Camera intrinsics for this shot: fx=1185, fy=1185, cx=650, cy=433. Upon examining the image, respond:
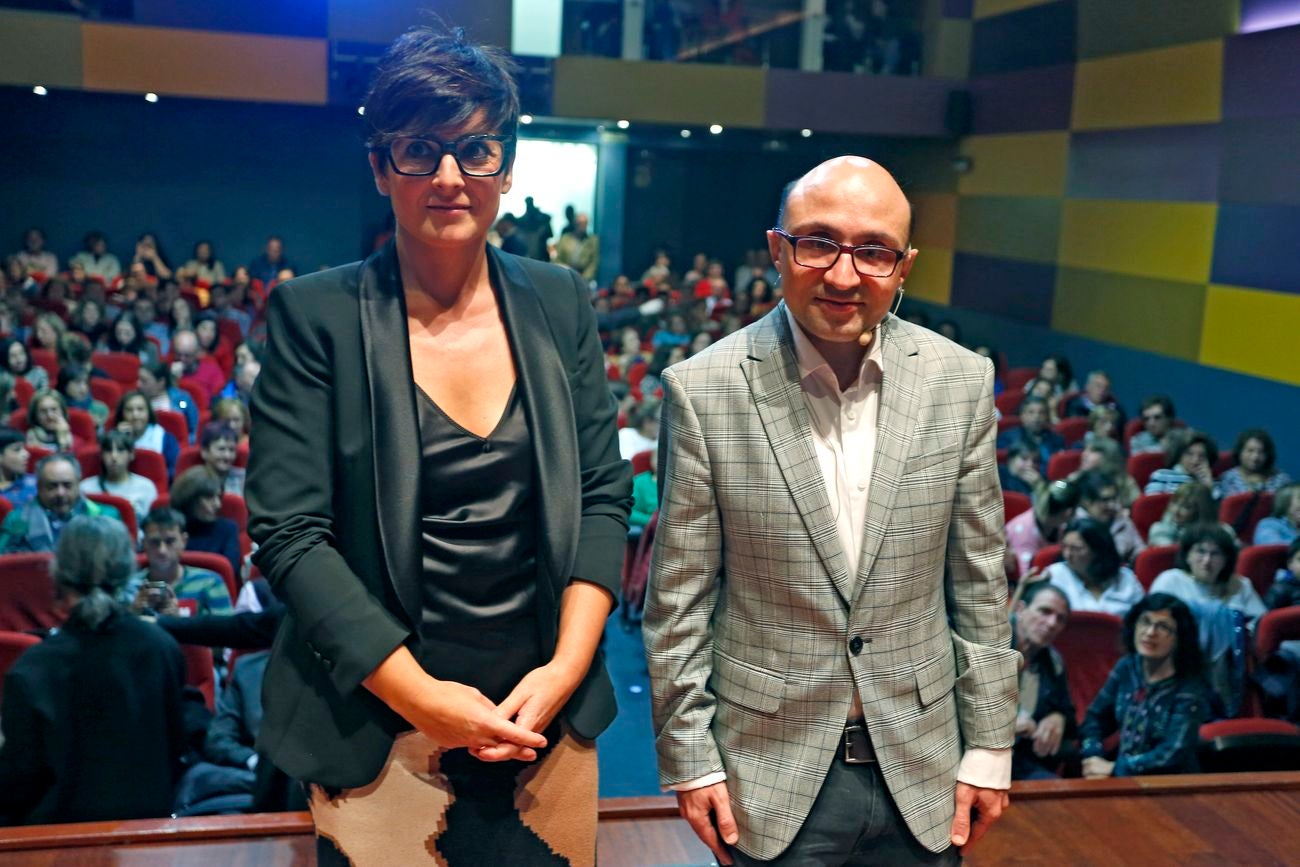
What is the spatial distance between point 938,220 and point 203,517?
386 inches

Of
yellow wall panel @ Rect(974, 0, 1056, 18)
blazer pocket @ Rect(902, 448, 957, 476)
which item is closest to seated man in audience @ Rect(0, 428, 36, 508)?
blazer pocket @ Rect(902, 448, 957, 476)

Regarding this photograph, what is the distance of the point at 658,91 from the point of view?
1139 cm

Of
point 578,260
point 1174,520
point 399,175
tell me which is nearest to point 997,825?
point 399,175

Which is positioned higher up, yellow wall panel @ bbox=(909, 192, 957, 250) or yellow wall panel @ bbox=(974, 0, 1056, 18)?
yellow wall panel @ bbox=(974, 0, 1056, 18)

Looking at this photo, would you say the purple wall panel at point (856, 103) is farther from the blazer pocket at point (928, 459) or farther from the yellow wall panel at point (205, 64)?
the blazer pocket at point (928, 459)

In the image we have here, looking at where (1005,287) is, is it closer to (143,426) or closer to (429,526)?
(143,426)

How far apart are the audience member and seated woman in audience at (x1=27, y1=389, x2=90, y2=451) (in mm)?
7331

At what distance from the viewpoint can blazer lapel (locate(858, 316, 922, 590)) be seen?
1413 mm

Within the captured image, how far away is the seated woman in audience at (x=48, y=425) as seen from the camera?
5.67 m

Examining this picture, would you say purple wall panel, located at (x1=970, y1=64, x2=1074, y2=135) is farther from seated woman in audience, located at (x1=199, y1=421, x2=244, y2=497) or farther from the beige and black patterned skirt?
the beige and black patterned skirt

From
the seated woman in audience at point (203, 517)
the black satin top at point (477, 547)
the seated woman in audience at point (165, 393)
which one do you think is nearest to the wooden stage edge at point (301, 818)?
the black satin top at point (477, 547)

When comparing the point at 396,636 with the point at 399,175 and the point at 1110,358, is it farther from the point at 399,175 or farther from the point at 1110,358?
the point at 1110,358

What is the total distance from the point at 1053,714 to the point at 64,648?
2.50m

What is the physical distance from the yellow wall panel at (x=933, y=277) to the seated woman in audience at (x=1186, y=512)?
7481 mm
